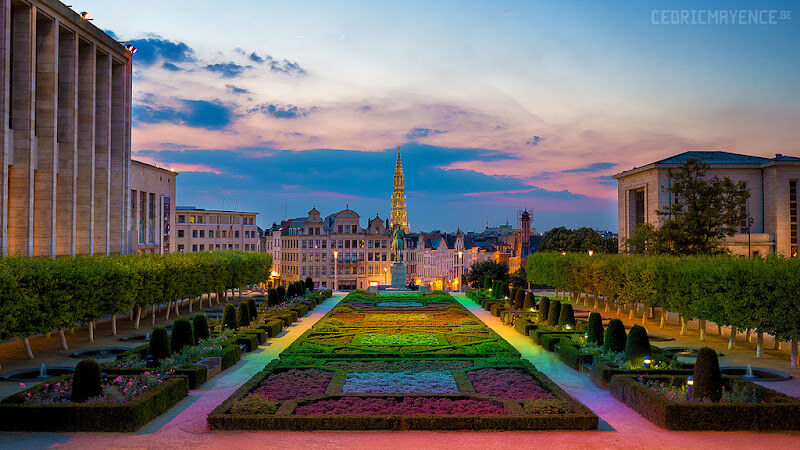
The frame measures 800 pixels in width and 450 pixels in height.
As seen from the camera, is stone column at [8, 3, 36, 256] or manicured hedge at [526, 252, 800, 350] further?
stone column at [8, 3, 36, 256]

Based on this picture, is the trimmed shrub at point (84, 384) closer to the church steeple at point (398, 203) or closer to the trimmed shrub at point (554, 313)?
the trimmed shrub at point (554, 313)

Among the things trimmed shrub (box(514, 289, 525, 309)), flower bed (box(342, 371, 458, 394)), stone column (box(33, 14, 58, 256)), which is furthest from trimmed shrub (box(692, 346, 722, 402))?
stone column (box(33, 14, 58, 256))

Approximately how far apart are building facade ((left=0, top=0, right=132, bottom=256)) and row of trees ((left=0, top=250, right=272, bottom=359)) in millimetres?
6126

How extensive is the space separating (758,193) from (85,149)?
7126cm

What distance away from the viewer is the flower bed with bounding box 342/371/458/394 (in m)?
19.1

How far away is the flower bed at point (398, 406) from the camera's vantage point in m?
16.3

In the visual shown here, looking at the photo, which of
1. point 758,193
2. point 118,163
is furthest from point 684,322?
point 758,193

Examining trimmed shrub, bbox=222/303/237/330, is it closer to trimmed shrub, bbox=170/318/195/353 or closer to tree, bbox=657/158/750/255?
trimmed shrub, bbox=170/318/195/353

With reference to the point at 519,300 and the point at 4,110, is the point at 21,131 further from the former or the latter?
the point at 519,300

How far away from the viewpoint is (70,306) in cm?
2677

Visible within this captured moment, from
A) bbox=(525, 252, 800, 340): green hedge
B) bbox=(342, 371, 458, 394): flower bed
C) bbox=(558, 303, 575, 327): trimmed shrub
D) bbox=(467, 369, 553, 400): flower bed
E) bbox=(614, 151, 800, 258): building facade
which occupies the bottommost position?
bbox=(342, 371, 458, 394): flower bed

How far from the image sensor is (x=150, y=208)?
61.3 metres

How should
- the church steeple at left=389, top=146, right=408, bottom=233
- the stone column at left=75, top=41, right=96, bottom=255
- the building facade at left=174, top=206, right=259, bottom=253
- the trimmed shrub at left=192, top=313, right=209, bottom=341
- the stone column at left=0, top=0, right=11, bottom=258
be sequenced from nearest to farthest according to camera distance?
the trimmed shrub at left=192, top=313, right=209, bottom=341 → the stone column at left=0, top=0, right=11, bottom=258 → the stone column at left=75, top=41, right=96, bottom=255 → the building facade at left=174, top=206, right=259, bottom=253 → the church steeple at left=389, top=146, right=408, bottom=233

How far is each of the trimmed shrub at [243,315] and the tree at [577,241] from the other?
60616 millimetres
